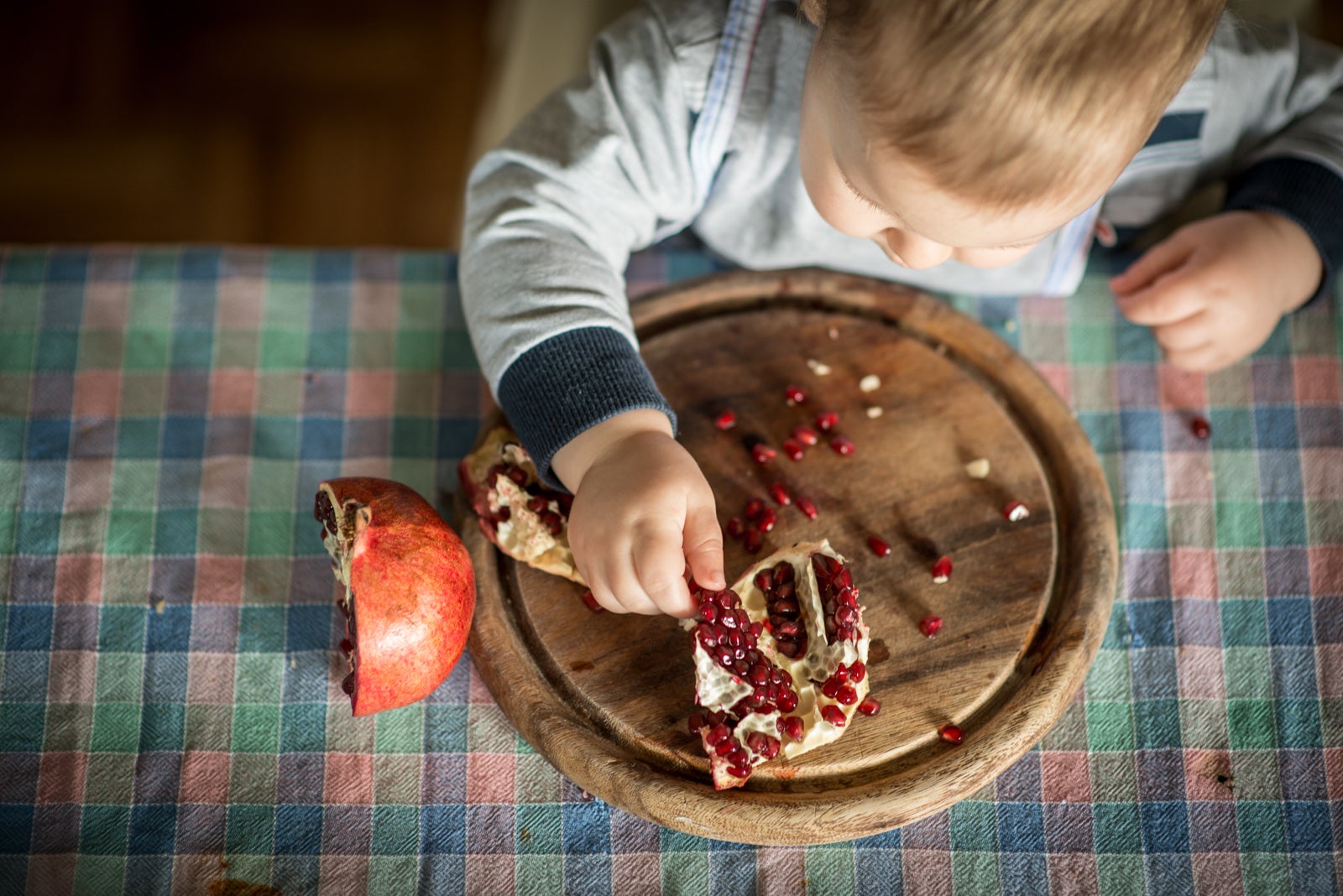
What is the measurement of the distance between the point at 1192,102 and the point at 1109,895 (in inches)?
35.0

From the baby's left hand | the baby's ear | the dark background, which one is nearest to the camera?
the baby's ear

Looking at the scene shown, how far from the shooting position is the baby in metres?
0.77

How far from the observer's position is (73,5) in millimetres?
2318

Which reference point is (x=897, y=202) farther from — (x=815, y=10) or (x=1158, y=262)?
(x=1158, y=262)

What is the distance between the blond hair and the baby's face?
0.02 metres

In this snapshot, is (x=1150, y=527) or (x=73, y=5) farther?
(x=73, y=5)

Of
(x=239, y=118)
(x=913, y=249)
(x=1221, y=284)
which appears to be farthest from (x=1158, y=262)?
(x=239, y=118)

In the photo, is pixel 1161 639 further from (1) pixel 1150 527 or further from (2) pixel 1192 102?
(2) pixel 1192 102

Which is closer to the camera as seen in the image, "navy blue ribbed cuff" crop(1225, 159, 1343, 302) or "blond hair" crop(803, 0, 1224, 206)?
"blond hair" crop(803, 0, 1224, 206)

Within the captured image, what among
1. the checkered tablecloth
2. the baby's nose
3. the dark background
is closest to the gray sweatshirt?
the checkered tablecloth

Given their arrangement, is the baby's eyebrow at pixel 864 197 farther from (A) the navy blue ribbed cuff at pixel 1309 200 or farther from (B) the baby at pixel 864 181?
(A) the navy blue ribbed cuff at pixel 1309 200

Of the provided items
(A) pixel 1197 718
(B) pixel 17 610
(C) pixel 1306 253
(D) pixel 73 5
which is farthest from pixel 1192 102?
(D) pixel 73 5

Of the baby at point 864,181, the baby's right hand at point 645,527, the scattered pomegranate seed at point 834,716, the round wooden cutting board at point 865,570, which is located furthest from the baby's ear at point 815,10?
the scattered pomegranate seed at point 834,716

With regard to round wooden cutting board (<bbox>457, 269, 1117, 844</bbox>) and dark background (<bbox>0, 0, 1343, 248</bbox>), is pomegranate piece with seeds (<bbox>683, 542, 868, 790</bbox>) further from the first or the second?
dark background (<bbox>0, 0, 1343, 248</bbox>)
